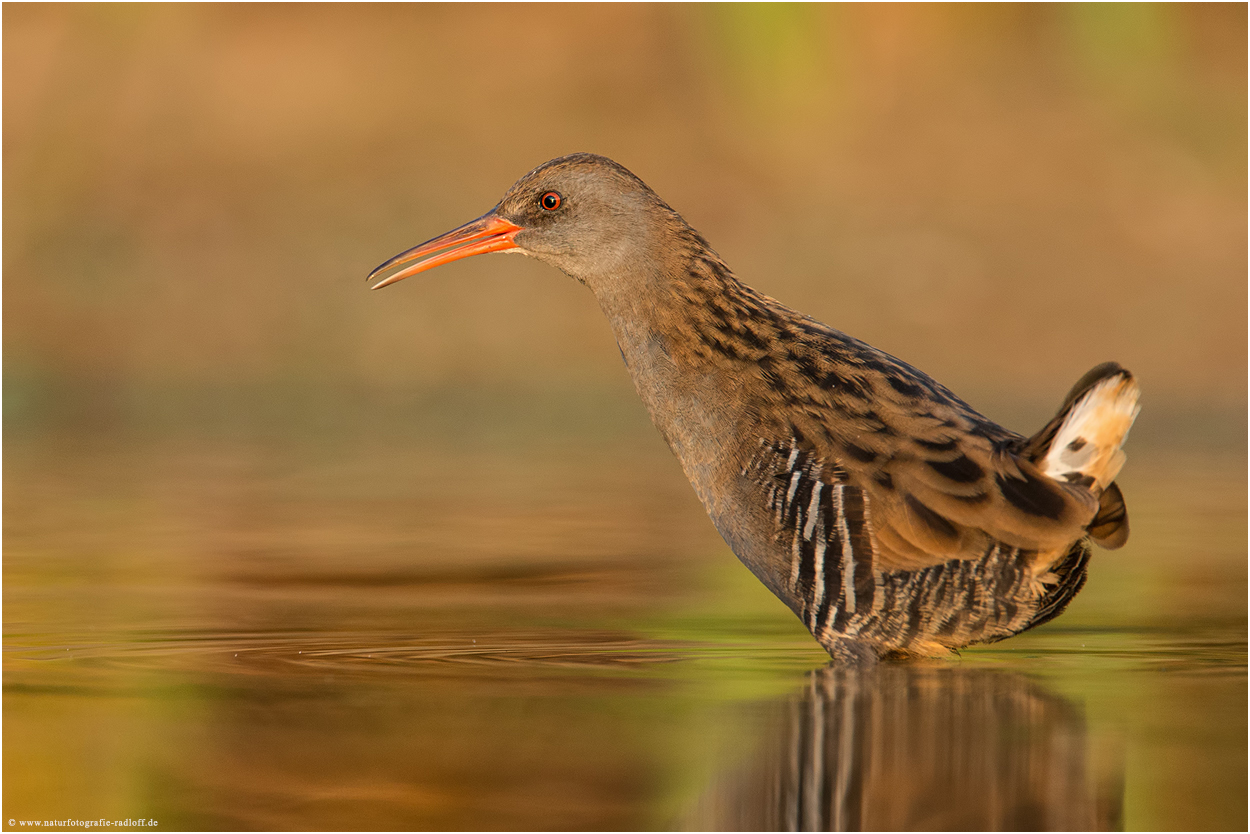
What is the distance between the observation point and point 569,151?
54.3 ft

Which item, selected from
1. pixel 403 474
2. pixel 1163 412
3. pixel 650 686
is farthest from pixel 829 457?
pixel 1163 412

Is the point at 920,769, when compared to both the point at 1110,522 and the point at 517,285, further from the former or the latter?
the point at 517,285

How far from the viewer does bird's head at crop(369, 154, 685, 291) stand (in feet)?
21.9

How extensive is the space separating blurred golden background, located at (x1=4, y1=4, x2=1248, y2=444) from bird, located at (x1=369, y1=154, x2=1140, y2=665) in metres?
8.13

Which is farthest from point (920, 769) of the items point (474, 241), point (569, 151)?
point (569, 151)

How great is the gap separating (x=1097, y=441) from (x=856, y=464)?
803mm

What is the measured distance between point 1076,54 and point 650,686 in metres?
13.5

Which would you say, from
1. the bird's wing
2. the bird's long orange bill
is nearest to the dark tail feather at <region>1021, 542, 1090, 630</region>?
the bird's wing

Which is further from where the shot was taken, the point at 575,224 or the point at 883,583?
the point at 575,224

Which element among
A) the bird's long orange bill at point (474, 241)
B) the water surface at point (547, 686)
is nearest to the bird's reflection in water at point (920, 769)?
the water surface at point (547, 686)

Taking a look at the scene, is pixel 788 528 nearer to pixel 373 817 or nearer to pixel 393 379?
pixel 373 817

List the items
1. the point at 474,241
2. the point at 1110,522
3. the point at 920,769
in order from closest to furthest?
the point at 920,769 → the point at 1110,522 → the point at 474,241

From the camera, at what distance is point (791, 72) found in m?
17.6

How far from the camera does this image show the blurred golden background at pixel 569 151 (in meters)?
15.5
